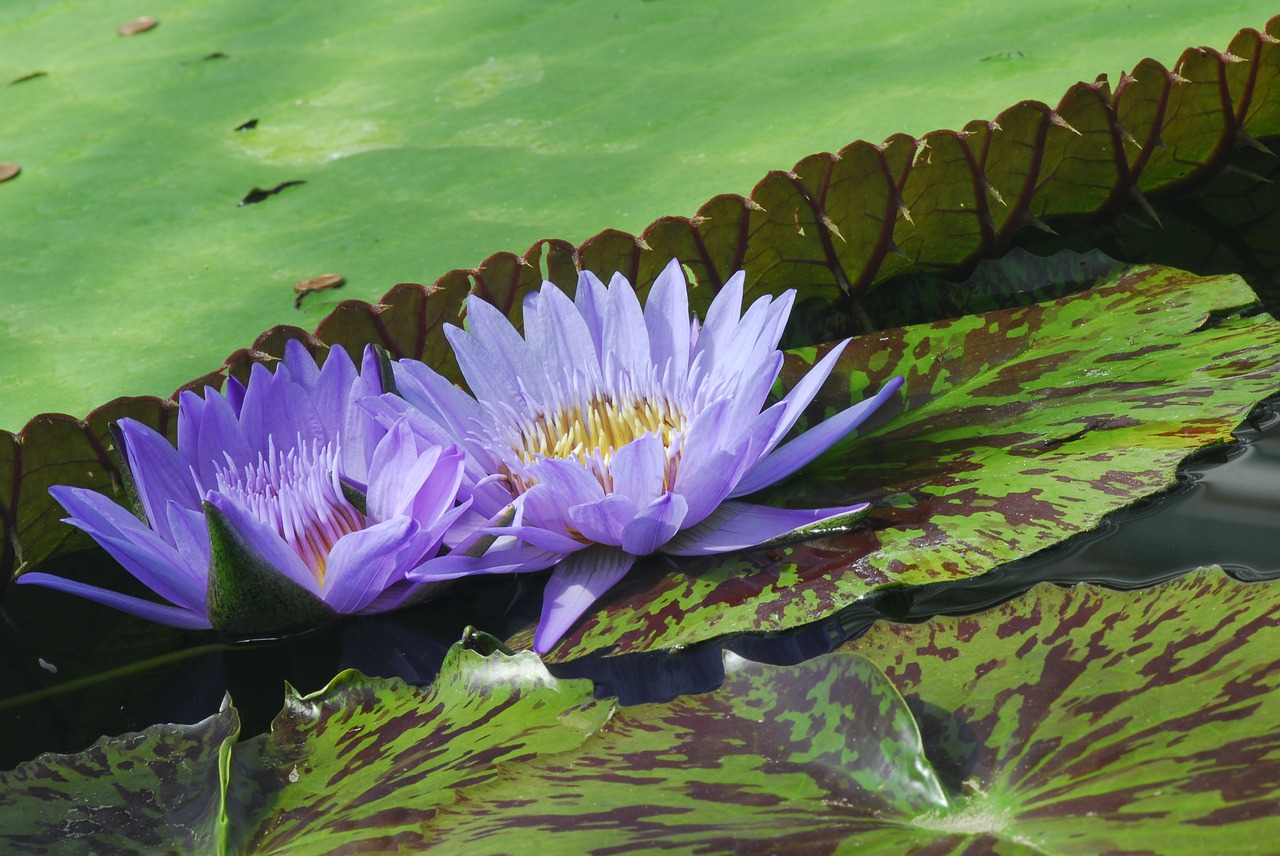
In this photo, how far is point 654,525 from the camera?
104 centimetres

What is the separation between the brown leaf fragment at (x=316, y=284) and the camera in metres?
1.71

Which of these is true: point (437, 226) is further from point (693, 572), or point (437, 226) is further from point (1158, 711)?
point (1158, 711)

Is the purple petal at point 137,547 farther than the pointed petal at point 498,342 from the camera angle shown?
No

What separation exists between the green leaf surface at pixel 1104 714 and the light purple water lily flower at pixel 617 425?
22cm

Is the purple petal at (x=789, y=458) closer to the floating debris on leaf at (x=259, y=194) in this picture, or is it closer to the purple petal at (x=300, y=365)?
the purple petal at (x=300, y=365)

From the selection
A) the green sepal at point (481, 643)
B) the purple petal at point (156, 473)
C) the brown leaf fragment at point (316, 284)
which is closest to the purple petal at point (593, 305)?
the green sepal at point (481, 643)

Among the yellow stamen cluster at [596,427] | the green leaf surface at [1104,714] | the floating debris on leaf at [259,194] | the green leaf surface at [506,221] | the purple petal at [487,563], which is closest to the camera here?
the green leaf surface at [1104,714]

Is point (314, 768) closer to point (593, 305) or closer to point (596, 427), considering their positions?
point (596, 427)

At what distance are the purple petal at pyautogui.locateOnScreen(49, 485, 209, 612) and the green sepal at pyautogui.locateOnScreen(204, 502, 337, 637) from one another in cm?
3

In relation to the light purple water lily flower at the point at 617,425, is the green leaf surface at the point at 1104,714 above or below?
below

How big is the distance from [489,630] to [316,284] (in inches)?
32.8

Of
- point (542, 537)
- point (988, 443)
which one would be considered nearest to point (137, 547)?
point (542, 537)

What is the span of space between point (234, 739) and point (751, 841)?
0.46m

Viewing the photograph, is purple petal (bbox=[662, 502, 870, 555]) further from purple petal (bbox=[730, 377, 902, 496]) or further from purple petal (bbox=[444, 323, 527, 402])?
purple petal (bbox=[444, 323, 527, 402])
